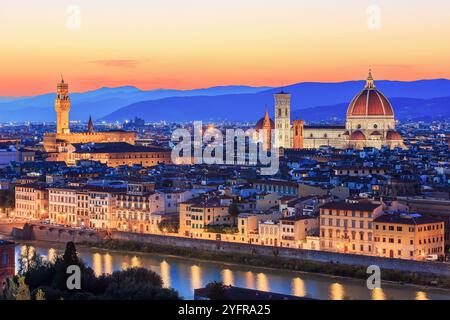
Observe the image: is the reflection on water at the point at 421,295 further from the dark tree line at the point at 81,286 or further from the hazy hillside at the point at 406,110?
the hazy hillside at the point at 406,110

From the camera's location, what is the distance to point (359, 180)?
2817cm

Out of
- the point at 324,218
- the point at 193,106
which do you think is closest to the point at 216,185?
the point at 324,218

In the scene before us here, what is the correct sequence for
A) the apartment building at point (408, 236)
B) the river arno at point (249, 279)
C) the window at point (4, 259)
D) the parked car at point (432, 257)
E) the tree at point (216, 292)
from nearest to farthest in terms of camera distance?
the tree at point (216, 292) → the window at point (4, 259) → the river arno at point (249, 279) → the parked car at point (432, 257) → the apartment building at point (408, 236)

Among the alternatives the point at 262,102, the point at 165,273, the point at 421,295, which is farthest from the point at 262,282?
the point at 262,102

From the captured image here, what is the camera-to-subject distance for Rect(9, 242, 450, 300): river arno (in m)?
17.4

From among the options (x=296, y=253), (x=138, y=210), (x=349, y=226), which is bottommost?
(x=296, y=253)

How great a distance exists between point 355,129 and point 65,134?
13445 mm

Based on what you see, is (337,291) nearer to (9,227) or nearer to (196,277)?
(196,277)

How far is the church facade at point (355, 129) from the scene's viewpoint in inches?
1962

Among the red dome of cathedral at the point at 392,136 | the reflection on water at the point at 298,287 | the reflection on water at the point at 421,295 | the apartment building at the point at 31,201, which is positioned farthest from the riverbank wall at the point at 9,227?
the red dome of cathedral at the point at 392,136

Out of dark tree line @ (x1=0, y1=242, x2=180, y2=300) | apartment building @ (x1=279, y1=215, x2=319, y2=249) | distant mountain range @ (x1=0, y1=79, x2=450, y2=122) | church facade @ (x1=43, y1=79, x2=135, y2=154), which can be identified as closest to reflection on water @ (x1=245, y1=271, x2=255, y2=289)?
apartment building @ (x1=279, y1=215, x2=319, y2=249)

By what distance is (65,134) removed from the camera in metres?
55.5

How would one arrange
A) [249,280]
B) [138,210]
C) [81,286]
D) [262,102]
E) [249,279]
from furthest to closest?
[262,102] → [138,210] → [249,279] → [249,280] → [81,286]
